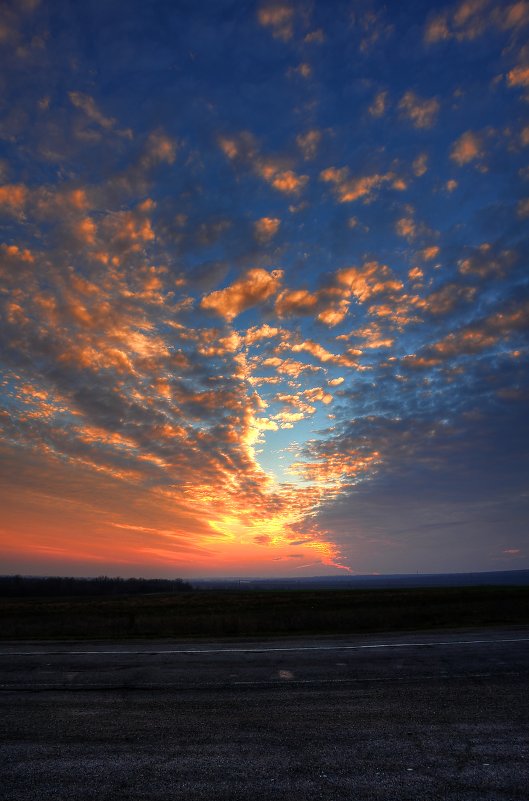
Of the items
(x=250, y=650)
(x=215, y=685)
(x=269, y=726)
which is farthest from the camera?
(x=250, y=650)

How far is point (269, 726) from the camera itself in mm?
6945

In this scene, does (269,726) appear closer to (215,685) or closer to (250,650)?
(215,685)

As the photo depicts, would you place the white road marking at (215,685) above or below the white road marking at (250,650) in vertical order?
below

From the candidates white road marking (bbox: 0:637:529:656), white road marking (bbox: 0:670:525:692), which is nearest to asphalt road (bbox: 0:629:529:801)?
white road marking (bbox: 0:670:525:692)

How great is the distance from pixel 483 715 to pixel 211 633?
15294mm

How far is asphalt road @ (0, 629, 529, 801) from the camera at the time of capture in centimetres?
516

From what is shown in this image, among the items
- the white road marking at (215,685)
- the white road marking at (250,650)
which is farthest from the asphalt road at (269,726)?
the white road marking at (250,650)

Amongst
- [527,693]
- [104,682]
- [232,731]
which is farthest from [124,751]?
[527,693]

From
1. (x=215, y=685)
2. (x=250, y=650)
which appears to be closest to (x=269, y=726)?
(x=215, y=685)

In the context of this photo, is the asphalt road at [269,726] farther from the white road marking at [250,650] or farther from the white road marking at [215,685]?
the white road marking at [250,650]

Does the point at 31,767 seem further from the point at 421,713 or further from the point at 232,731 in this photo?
the point at 421,713

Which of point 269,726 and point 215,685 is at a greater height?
point 215,685

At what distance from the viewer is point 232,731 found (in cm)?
675

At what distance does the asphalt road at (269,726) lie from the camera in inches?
203
